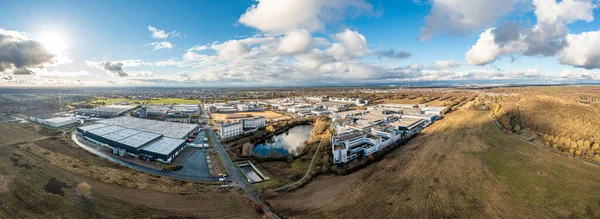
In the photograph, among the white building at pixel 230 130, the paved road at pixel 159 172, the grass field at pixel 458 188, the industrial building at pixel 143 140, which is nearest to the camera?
the grass field at pixel 458 188

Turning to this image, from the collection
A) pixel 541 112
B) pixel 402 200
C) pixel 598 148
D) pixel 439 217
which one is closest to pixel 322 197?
pixel 402 200

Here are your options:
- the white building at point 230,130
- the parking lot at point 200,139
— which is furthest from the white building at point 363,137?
the parking lot at point 200,139

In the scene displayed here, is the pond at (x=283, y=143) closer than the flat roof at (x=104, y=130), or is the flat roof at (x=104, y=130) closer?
the pond at (x=283, y=143)

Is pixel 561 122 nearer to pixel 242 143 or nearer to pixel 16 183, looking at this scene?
pixel 242 143

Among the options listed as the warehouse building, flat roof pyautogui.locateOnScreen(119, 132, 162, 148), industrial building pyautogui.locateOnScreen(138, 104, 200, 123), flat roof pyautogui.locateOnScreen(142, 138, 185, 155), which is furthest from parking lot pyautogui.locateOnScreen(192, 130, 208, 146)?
industrial building pyautogui.locateOnScreen(138, 104, 200, 123)

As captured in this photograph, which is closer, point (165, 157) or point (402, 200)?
point (402, 200)

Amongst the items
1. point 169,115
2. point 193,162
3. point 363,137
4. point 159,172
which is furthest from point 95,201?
point 169,115

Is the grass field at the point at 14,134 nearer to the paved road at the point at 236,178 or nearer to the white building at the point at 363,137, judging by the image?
the paved road at the point at 236,178
